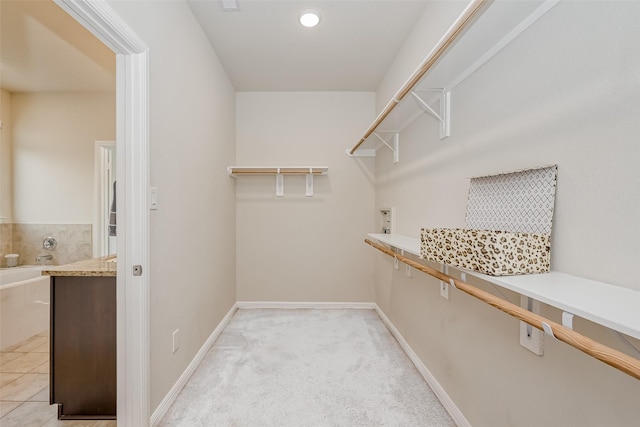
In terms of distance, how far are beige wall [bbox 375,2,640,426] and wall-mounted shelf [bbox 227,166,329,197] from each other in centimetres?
162

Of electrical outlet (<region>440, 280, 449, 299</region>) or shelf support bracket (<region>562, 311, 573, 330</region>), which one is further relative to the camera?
electrical outlet (<region>440, 280, 449, 299</region>)

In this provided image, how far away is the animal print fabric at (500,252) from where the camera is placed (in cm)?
78

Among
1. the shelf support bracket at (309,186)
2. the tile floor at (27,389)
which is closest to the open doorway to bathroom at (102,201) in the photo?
the tile floor at (27,389)

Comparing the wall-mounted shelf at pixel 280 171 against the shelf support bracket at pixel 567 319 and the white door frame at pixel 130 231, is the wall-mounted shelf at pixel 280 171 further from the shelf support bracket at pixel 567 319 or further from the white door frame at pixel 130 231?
the shelf support bracket at pixel 567 319

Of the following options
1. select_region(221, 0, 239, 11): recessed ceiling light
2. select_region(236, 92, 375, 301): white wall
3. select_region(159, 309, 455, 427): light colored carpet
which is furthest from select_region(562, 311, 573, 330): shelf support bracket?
select_region(236, 92, 375, 301): white wall

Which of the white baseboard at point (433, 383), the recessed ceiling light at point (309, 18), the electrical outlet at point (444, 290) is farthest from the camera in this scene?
the recessed ceiling light at point (309, 18)

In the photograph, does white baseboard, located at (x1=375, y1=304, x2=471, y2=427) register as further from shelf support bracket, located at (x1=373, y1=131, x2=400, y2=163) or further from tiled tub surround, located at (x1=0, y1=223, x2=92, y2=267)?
tiled tub surround, located at (x1=0, y1=223, x2=92, y2=267)

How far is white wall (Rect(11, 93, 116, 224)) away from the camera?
296 centimetres

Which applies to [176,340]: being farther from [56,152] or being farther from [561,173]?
[56,152]

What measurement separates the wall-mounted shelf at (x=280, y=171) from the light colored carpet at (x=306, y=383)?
1.46 m

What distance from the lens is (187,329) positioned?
5.96 feet

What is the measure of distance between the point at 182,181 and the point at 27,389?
158 cm

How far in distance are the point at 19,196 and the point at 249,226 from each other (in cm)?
248

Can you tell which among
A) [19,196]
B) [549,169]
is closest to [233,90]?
[19,196]
